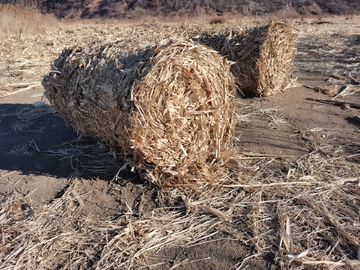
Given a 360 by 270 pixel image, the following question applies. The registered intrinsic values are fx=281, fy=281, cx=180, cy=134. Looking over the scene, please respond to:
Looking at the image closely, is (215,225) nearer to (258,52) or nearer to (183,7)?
(258,52)

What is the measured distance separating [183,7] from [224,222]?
79.2ft

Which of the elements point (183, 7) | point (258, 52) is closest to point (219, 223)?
point (258, 52)

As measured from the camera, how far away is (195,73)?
3164mm

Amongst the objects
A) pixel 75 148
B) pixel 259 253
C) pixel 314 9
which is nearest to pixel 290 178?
pixel 259 253

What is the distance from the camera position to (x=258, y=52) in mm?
5512

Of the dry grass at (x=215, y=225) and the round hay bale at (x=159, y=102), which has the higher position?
the round hay bale at (x=159, y=102)

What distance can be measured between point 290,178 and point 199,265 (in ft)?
5.42

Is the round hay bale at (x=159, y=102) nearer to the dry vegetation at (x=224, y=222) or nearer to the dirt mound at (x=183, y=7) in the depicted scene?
the dry vegetation at (x=224, y=222)

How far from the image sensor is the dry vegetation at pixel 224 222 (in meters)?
2.43

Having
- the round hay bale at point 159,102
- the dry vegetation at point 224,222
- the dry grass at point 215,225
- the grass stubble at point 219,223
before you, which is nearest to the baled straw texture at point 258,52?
the round hay bale at point 159,102

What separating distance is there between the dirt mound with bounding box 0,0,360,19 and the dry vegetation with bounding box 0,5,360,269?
66.5 feet

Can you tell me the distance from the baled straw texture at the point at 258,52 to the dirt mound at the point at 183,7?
16875 mm

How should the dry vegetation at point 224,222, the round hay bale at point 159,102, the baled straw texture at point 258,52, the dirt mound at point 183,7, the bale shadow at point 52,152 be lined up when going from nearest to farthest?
1. the dry vegetation at point 224,222
2. the round hay bale at point 159,102
3. the bale shadow at point 52,152
4. the baled straw texture at point 258,52
5. the dirt mound at point 183,7

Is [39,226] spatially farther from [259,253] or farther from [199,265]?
[259,253]
